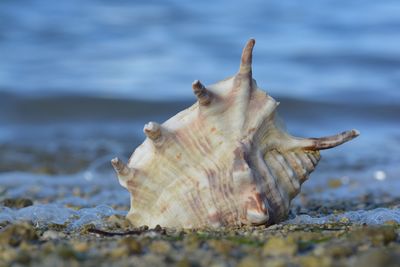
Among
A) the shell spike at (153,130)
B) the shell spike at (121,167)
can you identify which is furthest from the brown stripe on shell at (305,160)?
the shell spike at (121,167)

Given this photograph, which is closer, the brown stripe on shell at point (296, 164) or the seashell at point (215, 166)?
the seashell at point (215, 166)

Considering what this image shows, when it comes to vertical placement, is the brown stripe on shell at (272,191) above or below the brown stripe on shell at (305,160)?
below

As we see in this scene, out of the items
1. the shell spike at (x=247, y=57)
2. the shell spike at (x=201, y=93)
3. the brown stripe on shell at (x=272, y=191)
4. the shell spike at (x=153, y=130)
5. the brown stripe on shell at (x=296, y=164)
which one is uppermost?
the shell spike at (x=247, y=57)

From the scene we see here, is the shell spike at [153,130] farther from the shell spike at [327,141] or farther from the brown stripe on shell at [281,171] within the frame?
the shell spike at [327,141]

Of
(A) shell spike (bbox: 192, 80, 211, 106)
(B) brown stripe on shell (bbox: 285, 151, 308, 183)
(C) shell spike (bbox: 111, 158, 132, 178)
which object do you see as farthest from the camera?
(B) brown stripe on shell (bbox: 285, 151, 308, 183)

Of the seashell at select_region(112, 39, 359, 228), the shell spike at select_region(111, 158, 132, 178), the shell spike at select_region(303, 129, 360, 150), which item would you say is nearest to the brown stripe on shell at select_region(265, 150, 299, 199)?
the seashell at select_region(112, 39, 359, 228)

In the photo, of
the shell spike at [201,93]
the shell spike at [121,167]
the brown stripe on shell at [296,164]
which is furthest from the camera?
the brown stripe on shell at [296,164]

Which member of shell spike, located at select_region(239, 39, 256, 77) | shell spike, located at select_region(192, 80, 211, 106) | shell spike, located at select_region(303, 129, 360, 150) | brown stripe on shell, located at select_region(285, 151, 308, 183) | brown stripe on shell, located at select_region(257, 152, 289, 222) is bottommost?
brown stripe on shell, located at select_region(257, 152, 289, 222)

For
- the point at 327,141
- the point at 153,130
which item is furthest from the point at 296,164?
the point at 153,130

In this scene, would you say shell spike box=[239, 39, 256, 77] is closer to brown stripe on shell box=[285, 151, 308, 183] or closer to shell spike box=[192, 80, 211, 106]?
shell spike box=[192, 80, 211, 106]

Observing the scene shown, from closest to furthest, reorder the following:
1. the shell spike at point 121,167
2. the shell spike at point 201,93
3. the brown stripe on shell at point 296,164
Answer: the shell spike at point 201,93 < the shell spike at point 121,167 < the brown stripe on shell at point 296,164
